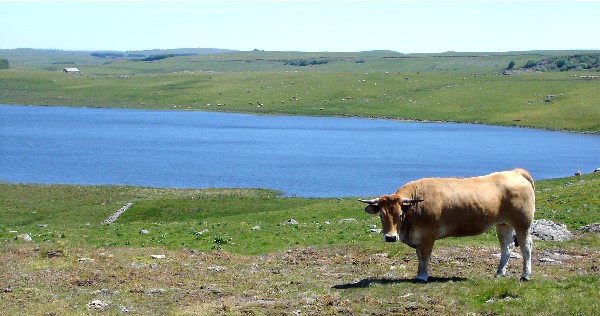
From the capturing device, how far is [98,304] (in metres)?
18.1

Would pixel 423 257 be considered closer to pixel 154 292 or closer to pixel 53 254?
pixel 154 292

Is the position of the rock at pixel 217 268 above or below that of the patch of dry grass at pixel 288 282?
below

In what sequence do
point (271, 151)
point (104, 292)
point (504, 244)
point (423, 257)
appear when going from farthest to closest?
point (271, 151)
point (504, 244)
point (104, 292)
point (423, 257)

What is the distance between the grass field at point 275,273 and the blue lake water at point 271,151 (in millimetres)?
41592

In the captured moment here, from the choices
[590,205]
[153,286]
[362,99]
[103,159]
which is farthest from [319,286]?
[362,99]

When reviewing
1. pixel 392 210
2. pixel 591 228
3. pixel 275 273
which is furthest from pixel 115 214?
Result: pixel 392 210

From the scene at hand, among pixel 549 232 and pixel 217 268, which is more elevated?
pixel 549 232

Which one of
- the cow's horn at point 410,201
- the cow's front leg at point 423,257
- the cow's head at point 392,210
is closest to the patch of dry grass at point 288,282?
the cow's front leg at point 423,257

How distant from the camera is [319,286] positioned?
64.3 feet

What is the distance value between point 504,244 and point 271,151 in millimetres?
90150

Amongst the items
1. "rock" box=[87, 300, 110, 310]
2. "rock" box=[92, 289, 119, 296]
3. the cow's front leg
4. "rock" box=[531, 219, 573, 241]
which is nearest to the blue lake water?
"rock" box=[531, 219, 573, 241]

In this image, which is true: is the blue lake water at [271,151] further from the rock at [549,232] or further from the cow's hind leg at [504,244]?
the cow's hind leg at [504,244]

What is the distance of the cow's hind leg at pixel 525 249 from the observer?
19266 mm

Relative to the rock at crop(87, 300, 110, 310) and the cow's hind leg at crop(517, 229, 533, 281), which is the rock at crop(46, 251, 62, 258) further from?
the cow's hind leg at crop(517, 229, 533, 281)
